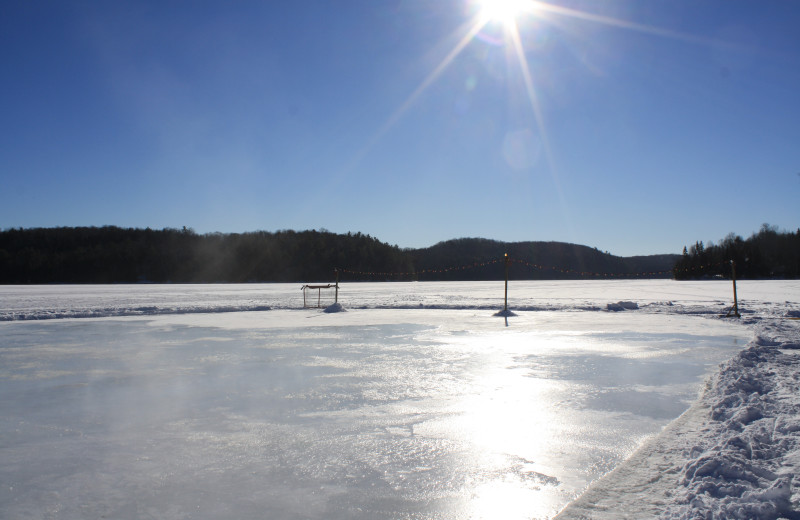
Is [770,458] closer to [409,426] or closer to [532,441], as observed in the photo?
[532,441]

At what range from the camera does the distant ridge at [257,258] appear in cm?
6894

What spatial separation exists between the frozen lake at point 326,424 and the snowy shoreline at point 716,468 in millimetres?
157

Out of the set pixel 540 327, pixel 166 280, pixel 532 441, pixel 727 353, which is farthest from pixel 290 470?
pixel 166 280

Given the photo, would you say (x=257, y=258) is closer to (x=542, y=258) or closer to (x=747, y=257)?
(x=542, y=258)

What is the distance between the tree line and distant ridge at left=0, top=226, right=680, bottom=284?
18.3 feet

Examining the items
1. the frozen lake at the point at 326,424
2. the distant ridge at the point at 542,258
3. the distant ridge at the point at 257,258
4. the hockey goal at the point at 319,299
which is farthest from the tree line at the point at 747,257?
the frozen lake at the point at 326,424

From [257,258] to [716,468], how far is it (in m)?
81.8

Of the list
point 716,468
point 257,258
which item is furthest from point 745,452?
point 257,258

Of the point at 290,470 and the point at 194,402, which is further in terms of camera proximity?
the point at 194,402

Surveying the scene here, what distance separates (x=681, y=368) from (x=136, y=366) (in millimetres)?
6413

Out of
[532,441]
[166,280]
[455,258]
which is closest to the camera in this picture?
[532,441]

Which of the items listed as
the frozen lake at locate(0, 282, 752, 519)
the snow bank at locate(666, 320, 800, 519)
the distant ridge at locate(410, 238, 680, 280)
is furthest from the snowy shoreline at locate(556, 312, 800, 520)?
the distant ridge at locate(410, 238, 680, 280)

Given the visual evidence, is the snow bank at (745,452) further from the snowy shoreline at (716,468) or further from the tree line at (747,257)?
the tree line at (747,257)

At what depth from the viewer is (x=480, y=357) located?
6672mm
